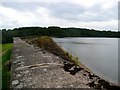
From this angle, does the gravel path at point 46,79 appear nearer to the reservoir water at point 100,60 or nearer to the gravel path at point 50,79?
the gravel path at point 50,79

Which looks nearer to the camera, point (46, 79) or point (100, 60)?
point (46, 79)

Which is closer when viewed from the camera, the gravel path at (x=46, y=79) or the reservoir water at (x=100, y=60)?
the gravel path at (x=46, y=79)

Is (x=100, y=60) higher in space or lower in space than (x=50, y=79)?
lower

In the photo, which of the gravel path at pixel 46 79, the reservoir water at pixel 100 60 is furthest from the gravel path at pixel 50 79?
the reservoir water at pixel 100 60

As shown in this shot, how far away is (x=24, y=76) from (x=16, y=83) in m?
0.67

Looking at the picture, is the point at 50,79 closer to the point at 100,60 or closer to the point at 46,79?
the point at 46,79

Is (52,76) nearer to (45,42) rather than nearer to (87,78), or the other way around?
(87,78)

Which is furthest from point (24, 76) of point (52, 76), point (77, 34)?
point (77, 34)

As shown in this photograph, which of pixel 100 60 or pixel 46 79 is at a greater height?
pixel 46 79

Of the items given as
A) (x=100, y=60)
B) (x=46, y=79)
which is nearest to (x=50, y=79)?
(x=46, y=79)

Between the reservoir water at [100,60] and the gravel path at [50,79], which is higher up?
the gravel path at [50,79]

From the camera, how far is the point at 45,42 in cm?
2267

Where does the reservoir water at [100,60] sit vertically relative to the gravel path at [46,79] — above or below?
below

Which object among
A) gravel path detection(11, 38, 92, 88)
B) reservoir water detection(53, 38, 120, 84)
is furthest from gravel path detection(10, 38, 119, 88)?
reservoir water detection(53, 38, 120, 84)
